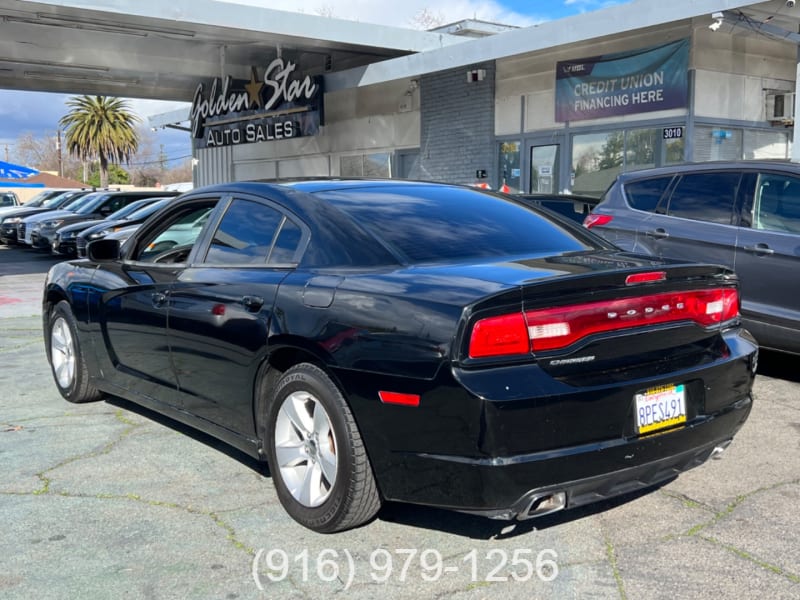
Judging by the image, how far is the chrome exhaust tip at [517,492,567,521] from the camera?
3.04 metres

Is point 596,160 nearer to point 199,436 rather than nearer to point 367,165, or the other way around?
point 367,165

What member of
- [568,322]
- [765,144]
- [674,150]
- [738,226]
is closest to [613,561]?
[568,322]

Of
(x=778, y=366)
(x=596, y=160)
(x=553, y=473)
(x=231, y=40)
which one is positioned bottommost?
(x=778, y=366)

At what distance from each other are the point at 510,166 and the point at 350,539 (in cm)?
1284

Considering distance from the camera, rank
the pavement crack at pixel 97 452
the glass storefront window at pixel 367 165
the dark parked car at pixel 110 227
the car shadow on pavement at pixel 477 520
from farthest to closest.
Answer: the glass storefront window at pixel 367 165 → the dark parked car at pixel 110 227 → the pavement crack at pixel 97 452 → the car shadow on pavement at pixel 477 520

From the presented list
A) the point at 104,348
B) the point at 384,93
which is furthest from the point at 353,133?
the point at 104,348

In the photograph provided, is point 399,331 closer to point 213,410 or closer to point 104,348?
point 213,410

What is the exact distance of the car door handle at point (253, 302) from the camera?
12.4 ft

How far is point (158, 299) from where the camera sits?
15.0 ft

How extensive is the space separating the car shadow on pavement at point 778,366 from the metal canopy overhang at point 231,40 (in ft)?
17.2

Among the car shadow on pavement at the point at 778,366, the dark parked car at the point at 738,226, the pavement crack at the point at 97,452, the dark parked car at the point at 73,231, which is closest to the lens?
the pavement crack at the point at 97,452

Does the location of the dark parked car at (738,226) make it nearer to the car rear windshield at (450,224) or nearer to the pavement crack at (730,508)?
the pavement crack at (730,508)

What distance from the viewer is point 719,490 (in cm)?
408

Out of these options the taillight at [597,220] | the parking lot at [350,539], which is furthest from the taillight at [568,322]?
the taillight at [597,220]
